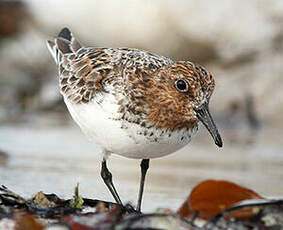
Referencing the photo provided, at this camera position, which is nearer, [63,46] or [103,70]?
[103,70]

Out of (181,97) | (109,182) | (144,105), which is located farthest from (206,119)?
(109,182)

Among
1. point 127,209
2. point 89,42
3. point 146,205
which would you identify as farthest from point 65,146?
point 89,42

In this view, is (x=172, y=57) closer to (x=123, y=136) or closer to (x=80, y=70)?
(x=80, y=70)

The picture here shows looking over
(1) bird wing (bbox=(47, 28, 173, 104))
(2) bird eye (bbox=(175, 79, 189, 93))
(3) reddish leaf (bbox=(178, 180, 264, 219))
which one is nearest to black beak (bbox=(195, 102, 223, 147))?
(2) bird eye (bbox=(175, 79, 189, 93))

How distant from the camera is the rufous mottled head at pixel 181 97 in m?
3.43

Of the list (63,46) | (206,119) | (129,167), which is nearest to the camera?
(206,119)

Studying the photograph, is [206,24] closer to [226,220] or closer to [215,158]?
[215,158]

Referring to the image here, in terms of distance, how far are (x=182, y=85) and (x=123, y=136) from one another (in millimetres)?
442

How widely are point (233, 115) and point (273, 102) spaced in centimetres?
61

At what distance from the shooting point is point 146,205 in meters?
3.93

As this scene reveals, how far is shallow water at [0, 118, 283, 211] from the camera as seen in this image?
4.27 meters

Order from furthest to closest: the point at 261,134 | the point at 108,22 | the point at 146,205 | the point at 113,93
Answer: the point at 108,22
the point at 261,134
the point at 146,205
the point at 113,93

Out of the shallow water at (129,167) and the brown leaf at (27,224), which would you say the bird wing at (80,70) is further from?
the brown leaf at (27,224)

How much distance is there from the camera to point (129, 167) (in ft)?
17.8
